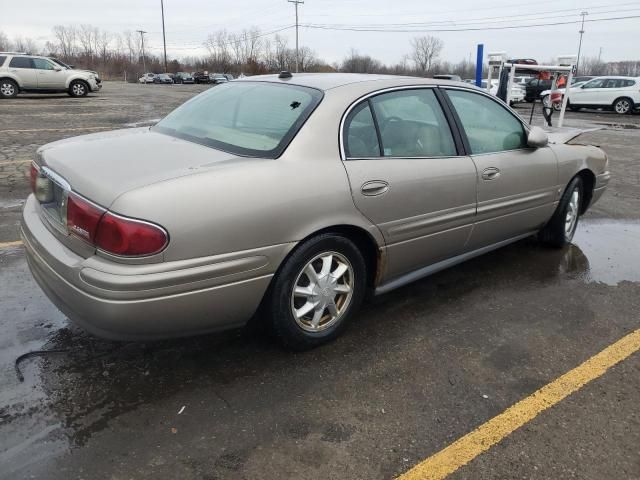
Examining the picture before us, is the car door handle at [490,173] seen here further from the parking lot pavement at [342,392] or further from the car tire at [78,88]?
the car tire at [78,88]

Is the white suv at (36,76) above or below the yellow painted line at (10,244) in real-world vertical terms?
above

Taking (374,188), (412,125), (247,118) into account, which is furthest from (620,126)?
(247,118)

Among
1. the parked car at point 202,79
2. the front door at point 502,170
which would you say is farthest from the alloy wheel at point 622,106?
the parked car at point 202,79

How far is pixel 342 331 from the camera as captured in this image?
319cm

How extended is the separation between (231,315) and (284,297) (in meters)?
0.30

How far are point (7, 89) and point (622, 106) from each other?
80.0 feet

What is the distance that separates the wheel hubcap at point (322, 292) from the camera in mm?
2883

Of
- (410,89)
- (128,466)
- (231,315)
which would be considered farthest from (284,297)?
(410,89)

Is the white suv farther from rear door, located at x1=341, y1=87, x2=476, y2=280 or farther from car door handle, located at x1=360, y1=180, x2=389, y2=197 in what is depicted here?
car door handle, located at x1=360, y1=180, x2=389, y2=197

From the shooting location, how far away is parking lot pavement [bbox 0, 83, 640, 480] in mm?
2227

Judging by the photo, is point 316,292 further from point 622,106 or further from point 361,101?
point 622,106

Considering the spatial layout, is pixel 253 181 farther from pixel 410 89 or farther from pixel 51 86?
pixel 51 86

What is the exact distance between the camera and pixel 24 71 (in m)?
20.4

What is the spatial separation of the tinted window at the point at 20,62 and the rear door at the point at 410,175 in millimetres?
21297
